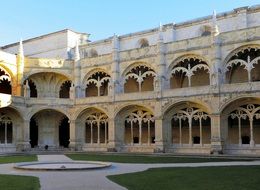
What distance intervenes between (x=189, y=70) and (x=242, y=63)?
4607 mm

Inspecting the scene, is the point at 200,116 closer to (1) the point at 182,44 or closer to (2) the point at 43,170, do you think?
(1) the point at 182,44

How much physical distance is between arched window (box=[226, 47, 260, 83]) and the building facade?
87 millimetres

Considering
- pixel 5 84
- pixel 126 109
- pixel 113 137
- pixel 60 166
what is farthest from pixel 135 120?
pixel 60 166

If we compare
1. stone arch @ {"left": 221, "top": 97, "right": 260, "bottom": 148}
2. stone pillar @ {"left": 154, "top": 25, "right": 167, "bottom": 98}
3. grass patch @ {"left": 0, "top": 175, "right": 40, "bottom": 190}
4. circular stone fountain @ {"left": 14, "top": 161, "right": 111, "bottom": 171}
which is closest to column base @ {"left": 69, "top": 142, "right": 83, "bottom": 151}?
stone pillar @ {"left": 154, "top": 25, "right": 167, "bottom": 98}

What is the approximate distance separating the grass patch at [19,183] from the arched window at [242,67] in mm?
21508

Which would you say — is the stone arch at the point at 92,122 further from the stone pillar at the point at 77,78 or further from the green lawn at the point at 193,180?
the green lawn at the point at 193,180

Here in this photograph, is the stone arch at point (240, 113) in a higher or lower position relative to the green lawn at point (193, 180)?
higher

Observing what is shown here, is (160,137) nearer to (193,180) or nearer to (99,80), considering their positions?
(99,80)

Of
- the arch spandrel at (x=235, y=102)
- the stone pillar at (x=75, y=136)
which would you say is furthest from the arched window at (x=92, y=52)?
the arch spandrel at (x=235, y=102)

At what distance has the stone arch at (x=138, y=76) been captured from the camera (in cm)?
3644

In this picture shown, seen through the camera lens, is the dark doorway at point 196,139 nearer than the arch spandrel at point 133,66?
No

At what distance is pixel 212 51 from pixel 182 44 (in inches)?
122

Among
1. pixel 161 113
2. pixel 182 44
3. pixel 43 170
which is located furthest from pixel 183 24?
pixel 43 170

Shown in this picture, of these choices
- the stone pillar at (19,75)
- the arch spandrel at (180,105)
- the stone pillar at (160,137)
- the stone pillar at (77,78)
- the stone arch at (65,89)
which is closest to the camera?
the arch spandrel at (180,105)
